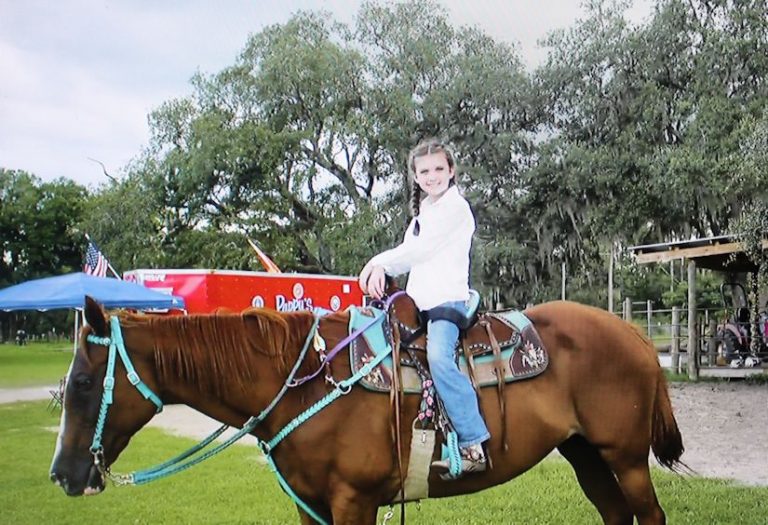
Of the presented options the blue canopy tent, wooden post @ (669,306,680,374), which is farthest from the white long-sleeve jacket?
wooden post @ (669,306,680,374)

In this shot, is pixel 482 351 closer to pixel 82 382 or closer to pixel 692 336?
pixel 82 382

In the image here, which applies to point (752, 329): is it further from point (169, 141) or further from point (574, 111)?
point (169, 141)

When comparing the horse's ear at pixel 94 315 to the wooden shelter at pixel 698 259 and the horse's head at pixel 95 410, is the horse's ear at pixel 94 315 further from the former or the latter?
the wooden shelter at pixel 698 259

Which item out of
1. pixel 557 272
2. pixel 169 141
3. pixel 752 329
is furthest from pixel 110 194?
pixel 752 329

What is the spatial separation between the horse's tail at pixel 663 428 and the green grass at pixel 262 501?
65.0 inches

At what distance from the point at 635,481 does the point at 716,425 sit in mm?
7459

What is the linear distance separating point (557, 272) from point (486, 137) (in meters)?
5.13

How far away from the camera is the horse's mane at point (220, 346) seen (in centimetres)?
291

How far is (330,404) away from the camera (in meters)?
2.97

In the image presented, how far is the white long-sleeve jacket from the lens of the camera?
3123 millimetres

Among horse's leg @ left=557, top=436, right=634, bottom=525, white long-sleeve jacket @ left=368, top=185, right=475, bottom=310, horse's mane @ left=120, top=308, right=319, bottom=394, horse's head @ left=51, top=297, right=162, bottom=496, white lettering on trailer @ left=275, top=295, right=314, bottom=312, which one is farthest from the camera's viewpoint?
white lettering on trailer @ left=275, top=295, right=314, bottom=312

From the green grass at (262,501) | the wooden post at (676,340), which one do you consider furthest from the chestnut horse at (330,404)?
the wooden post at (676,340)

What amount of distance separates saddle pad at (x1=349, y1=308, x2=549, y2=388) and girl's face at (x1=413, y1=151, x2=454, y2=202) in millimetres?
622

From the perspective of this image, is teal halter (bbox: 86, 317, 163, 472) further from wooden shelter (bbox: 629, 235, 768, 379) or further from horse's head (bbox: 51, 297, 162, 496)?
wooden shelter (bbox: 629, 235, 768, 379)
